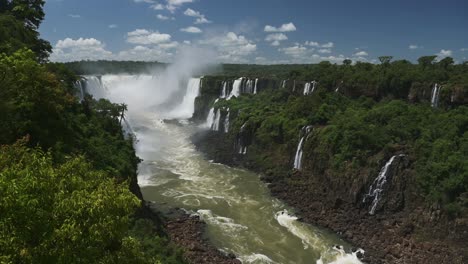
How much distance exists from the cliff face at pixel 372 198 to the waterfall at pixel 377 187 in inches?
A: 0.8

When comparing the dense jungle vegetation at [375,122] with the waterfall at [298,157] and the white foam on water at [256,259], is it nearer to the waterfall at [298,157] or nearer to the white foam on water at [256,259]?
the waterfall at [298,157]

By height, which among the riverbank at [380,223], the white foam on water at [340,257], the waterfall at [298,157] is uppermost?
the waterfall at [298,157]

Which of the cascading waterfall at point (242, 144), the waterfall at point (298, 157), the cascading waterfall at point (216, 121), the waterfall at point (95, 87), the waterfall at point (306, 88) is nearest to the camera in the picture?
the waterfall at point (298, 157)

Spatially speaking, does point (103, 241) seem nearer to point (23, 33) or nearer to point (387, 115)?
point (23, 33)

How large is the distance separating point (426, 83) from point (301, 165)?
54.6ft

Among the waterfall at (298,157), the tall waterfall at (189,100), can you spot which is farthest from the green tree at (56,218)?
the tall waterfall at (189,100)

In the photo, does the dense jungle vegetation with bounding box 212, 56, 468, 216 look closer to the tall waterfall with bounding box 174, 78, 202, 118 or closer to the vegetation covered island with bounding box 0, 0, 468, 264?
the vegetation covered island with bounding box 0, 0, 468, 264

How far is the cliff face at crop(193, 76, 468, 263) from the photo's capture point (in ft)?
76.5

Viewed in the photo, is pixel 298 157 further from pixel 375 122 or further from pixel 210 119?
pixel 210 119

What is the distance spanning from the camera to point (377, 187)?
28859mm

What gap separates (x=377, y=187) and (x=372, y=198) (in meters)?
0.88

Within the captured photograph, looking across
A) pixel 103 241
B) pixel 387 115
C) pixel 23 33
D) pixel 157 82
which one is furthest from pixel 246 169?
pixel 157 82

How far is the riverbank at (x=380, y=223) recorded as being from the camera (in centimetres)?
2286

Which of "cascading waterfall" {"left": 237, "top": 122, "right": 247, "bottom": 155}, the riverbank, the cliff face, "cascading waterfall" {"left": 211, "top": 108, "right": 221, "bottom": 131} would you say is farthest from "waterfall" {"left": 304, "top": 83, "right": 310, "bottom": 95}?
the riverbank
